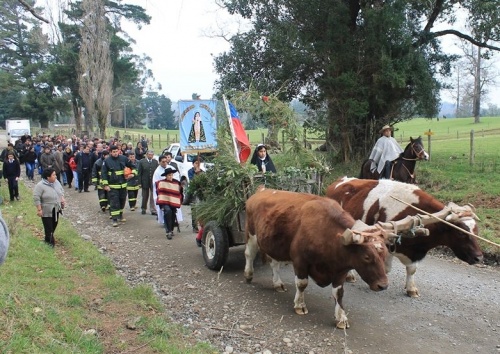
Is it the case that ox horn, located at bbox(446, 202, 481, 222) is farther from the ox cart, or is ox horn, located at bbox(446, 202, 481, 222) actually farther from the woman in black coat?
the woman in black coat

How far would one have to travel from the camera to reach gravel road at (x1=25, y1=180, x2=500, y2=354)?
5.13 meters

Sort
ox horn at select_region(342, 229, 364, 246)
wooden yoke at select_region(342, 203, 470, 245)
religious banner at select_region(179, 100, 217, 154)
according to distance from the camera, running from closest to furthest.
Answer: ox horn at select_region(342, 229, 364, 246) → wooden yoke at select_region(342, 203, 470, 245) → religious banner at select_region(179, 100, 217, 154)

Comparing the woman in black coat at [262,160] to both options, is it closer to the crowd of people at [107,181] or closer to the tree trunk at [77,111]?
the crowd of people at [107,181]

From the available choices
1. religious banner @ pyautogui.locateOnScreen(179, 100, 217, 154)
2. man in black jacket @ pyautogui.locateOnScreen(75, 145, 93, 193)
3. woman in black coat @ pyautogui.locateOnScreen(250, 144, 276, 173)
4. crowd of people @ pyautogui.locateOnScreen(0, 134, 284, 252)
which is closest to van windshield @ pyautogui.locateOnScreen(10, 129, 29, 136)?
crowd of people @ pyautogui.locateOnScreen(0, 134, 284, 252)

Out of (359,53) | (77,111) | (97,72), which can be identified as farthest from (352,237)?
(77,111)

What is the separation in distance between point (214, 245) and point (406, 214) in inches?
123

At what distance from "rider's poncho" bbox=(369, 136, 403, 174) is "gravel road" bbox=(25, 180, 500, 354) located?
405 cm

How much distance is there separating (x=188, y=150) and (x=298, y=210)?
174 inches

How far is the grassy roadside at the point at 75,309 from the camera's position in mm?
4504

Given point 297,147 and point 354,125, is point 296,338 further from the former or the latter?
point 354,125

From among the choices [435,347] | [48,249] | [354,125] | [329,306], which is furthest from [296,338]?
[354,125]

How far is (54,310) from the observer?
5.18m

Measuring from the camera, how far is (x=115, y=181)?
12000mm

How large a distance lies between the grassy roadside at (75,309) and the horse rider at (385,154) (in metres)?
7.52
